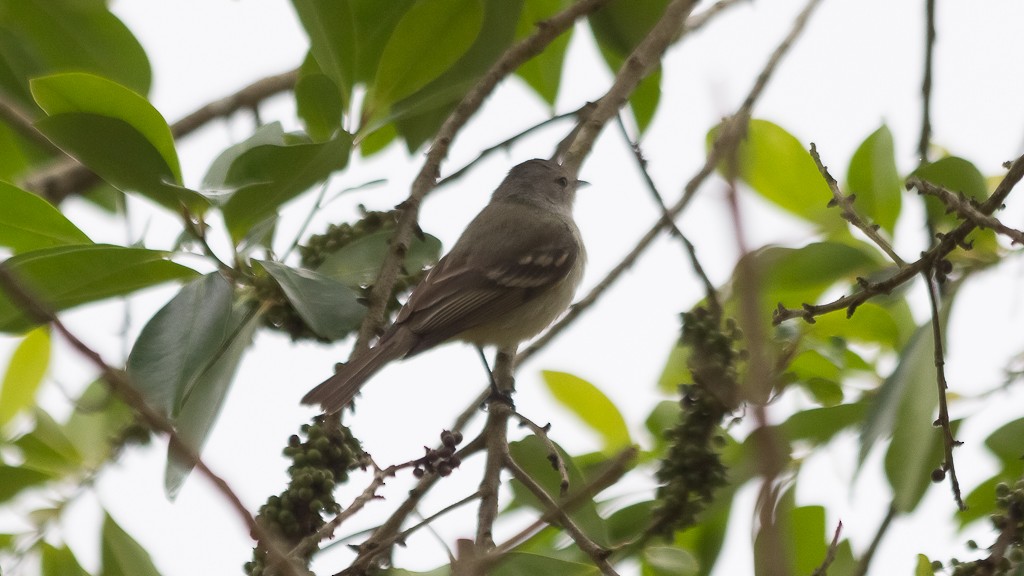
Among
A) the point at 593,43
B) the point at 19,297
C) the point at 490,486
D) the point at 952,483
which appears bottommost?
the point at 19,297

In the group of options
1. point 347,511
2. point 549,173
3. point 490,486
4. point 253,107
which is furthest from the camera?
point 549,173

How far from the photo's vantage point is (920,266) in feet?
8.51

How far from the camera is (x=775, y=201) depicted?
12.4ft

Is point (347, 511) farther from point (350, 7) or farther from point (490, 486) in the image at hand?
point (350, 7)

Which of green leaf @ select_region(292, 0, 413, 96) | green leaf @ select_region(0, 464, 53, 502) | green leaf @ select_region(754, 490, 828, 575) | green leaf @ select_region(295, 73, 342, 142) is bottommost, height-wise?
green leaf @ select_region(754, 490, 828, 575)

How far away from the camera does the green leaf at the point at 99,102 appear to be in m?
2.68

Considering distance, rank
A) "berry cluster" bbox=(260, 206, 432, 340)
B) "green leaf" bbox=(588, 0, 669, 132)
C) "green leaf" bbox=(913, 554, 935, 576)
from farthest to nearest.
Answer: "green leaf" bbox=(588, 0, 669, 132)
"berry cluster" bbox=(260, 206, 432, 340)
"green leaf" bbox=(913, 554, 935, 576)

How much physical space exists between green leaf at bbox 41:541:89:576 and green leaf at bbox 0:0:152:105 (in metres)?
1.47

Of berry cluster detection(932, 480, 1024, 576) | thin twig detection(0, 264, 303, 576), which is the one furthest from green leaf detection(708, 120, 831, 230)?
thin twig detection(0, 264, 303, 576)

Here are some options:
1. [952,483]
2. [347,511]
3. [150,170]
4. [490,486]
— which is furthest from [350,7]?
[952,483]

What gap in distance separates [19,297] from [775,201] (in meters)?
2.93

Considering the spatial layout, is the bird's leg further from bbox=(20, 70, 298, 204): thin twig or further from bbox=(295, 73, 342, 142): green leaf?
bbox=(20, 70, 298, 204): thin twig

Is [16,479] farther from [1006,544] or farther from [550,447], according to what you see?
[1006,544]

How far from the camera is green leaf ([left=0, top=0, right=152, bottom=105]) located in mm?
3516
